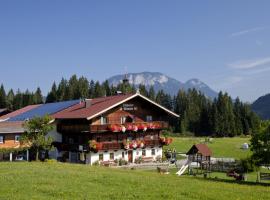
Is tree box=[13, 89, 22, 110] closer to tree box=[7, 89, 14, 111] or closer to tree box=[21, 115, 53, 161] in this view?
tree box=[7, 89, 14, 111]

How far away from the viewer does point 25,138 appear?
44.5m

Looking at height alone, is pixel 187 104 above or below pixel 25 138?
above

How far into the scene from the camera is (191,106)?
14125 cm

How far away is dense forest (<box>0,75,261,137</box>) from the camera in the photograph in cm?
12643

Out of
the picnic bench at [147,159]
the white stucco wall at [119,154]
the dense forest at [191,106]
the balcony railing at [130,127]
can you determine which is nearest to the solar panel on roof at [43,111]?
the balcony railing at [130,127]

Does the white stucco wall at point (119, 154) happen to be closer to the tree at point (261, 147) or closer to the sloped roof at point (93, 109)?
the sloped roof at point (93, 109)

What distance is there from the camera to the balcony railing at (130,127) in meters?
52.8

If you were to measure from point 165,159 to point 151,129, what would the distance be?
16.4 feet

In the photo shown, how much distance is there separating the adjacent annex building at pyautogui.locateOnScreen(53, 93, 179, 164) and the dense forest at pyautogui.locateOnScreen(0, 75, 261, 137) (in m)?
61.6

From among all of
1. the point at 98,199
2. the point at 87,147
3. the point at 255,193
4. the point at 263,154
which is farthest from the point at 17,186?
the point at 87,147

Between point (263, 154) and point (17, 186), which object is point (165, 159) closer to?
point (263, 154)

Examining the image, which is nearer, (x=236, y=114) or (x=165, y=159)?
(x=165, y=159)

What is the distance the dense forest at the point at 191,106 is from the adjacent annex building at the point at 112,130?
202ft

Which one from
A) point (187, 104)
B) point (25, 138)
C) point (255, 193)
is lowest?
point (255, 193)
